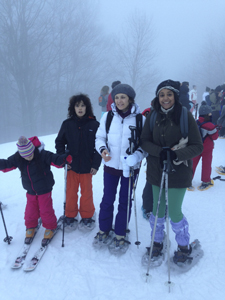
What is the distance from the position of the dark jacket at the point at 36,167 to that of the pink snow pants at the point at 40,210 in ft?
0.36

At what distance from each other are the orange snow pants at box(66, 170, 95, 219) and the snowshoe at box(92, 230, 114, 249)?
1.52 ft

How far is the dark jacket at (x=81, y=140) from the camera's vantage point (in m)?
3.14

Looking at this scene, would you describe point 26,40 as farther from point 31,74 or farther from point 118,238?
point 118,238

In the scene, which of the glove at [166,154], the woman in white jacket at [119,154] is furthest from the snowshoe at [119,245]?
the glove at [166,154]

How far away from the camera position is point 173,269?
8.43ft

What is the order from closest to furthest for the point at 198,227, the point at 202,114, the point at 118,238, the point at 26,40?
the point at 118,238, the point at 198,227, the point at 202,114, the point at 26,40

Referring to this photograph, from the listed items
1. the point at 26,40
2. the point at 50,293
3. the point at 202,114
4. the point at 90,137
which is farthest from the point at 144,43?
the point at 50,293

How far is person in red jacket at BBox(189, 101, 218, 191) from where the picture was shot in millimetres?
4234

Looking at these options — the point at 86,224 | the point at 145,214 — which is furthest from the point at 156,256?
the point at 86,224

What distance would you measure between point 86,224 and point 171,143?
2.09m

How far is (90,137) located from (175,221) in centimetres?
175

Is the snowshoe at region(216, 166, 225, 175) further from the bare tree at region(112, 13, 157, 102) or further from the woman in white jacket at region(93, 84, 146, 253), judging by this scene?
the bare tree at region(112, 13, 157, 102)

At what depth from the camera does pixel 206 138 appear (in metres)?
4.47

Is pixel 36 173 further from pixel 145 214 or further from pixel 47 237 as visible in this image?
pixel 145 214
